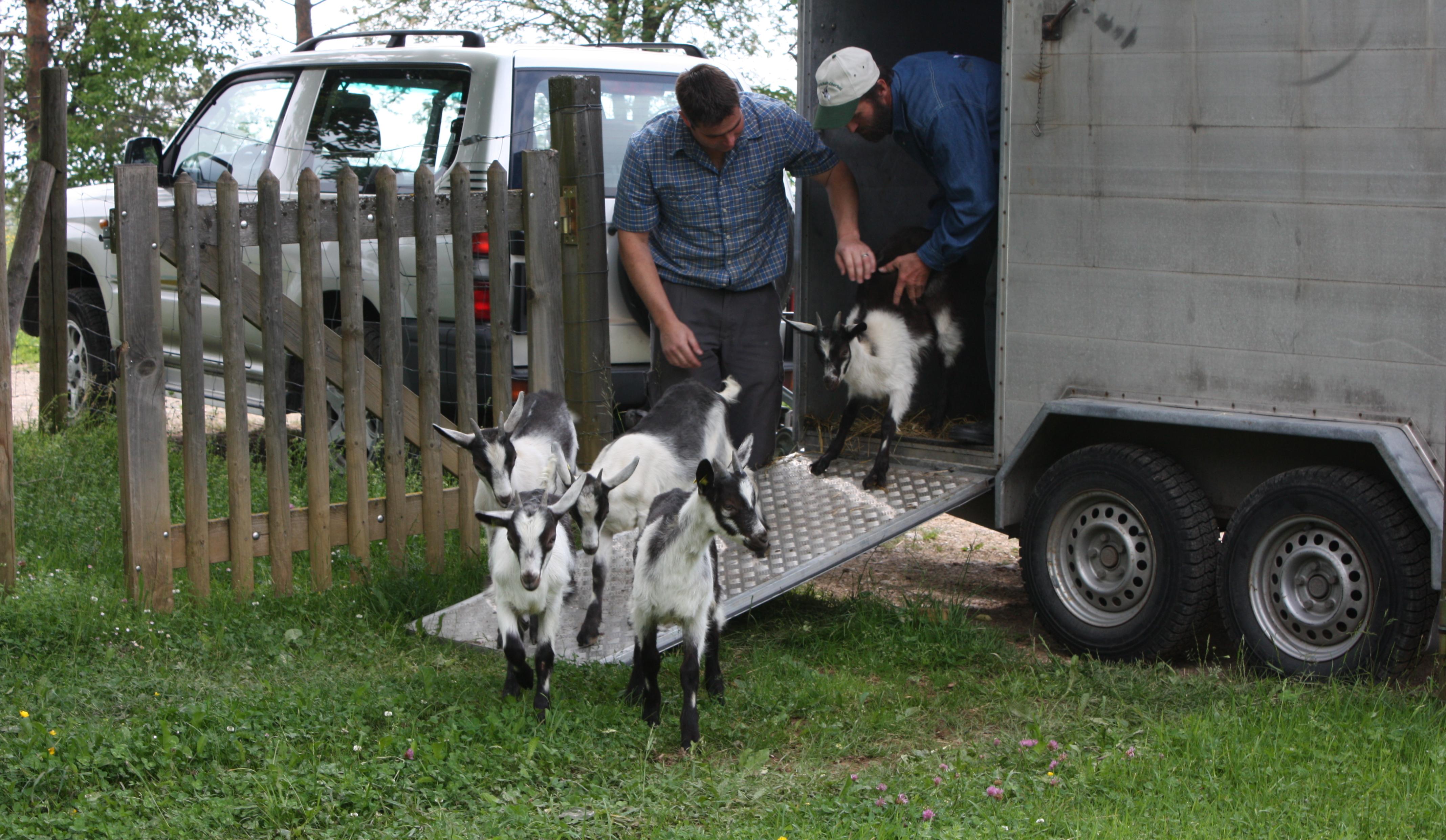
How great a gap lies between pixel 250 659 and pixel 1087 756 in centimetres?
323

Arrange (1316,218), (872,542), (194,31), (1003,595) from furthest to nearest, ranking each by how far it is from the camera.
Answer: (194,31)
(1003,595)
(872,542)
(1316,218)

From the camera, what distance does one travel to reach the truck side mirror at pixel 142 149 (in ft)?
28.7

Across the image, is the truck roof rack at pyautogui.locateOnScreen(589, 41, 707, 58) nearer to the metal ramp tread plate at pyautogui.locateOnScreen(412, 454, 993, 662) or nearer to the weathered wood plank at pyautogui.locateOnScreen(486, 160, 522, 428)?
the weathered wood plank at pyautogui.locateOnScreen(486, 160, 522, 428)

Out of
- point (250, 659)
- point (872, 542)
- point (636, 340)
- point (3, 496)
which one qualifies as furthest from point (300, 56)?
point (872, 542)

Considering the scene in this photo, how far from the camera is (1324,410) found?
509 centimetres

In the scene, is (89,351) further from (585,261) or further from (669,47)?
(585,261)

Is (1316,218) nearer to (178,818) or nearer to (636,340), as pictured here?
(636,340)

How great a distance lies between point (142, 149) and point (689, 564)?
596 cm

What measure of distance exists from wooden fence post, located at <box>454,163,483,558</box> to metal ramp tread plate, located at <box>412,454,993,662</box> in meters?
0.78

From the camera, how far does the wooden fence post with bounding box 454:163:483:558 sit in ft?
21.4

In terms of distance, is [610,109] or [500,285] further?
[610,109]

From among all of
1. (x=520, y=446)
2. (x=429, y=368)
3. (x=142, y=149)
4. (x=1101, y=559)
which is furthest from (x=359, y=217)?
(x=1101, y=559)

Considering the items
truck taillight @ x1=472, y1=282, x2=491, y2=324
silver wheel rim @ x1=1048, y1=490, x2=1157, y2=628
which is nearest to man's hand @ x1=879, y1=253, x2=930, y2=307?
silver wheel rim @ x1=1048, y1=490, x2=1157, y2=628

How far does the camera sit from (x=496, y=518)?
4570 millimetres
